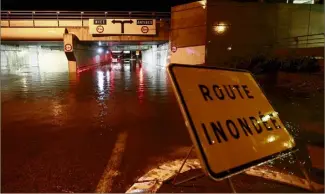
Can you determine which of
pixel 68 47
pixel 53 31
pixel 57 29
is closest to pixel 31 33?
pixel 53 31

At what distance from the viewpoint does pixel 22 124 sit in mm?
7055

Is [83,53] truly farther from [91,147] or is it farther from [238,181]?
[238,181]

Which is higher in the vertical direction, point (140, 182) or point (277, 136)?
point (277, 136)

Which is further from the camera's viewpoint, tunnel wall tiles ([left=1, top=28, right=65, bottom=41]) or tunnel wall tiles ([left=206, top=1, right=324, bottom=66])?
tunnel wall tiles ([left=1, top=28, right=65, bottom=41])

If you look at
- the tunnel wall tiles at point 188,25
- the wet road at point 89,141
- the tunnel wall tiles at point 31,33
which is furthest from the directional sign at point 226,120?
the tunnel wall tiles at point 31,33

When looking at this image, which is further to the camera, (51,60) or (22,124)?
(51,60)

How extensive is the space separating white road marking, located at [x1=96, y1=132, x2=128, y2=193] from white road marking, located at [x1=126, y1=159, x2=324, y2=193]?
1.06 ft

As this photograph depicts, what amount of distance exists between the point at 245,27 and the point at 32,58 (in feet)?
83.6

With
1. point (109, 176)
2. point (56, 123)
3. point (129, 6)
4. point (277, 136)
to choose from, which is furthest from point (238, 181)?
point (129, 6)

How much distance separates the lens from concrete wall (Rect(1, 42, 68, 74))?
2891cm

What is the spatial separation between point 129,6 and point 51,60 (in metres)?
11.7

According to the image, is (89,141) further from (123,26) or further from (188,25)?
(123,26)

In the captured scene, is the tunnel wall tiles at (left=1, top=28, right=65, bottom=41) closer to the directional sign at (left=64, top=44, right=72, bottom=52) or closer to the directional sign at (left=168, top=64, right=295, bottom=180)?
the directional sign at (left=64, top=44, right=72, bottom=52)

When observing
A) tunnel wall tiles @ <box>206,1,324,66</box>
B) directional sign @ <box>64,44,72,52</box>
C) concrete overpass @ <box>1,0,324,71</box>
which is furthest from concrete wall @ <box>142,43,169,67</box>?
directional sign @ <box>64,44,72,52</box>
